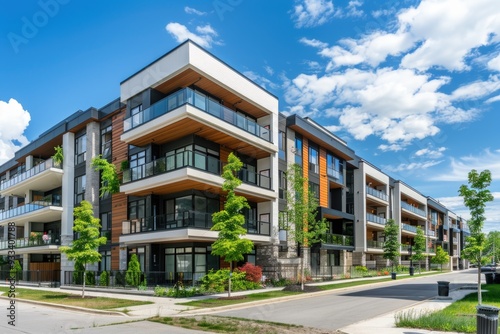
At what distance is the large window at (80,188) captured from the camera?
35.8 m

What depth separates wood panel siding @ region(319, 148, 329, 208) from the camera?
134 ft

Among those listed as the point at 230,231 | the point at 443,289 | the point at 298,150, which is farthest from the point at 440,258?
the point at 230,231

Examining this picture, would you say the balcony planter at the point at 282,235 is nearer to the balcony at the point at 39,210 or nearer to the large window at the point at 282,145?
the large window at the point at 282,145

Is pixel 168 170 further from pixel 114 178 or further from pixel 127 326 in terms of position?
pixel 127 326

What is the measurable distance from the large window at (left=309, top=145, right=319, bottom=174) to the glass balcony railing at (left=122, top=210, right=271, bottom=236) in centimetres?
1006

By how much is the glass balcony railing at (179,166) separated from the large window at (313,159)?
987 centimetres

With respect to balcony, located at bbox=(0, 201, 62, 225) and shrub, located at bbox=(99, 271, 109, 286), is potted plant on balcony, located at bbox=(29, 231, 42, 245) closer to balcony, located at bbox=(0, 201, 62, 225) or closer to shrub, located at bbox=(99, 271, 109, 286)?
balcony, located at bbox=(0, 201, 62, 225)

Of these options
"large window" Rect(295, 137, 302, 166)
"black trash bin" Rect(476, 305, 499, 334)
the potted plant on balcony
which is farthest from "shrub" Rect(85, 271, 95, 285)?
"black trash bin" Rect(476, 305, 499, 334)

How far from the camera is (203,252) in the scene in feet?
92.1

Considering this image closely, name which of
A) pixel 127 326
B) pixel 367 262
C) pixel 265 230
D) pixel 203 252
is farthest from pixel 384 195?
pixel 127 326

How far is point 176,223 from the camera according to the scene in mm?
27172

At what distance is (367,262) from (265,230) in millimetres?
25925

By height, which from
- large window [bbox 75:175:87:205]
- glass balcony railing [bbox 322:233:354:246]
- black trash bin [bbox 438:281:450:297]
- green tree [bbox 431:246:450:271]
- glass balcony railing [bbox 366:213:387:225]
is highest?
large window [bbox 75:175:87:205]

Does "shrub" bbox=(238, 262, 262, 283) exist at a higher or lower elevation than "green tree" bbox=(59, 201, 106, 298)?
lower
